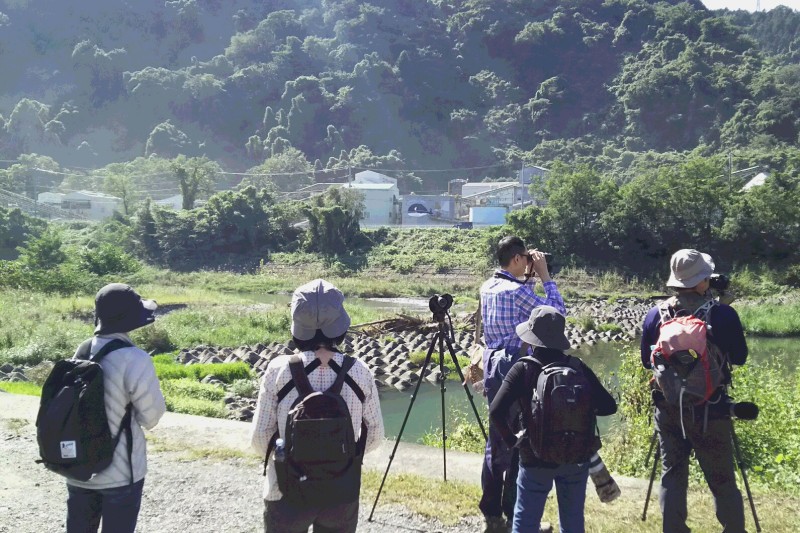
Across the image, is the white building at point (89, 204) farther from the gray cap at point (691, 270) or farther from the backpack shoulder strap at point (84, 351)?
the gray cap at point (691, 270)

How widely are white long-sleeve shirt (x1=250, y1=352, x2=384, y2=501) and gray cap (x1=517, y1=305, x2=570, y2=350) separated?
0.75 m

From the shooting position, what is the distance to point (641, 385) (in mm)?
8781

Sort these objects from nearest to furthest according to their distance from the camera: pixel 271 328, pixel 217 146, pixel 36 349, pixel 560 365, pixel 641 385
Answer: pixel 560 365 → pixel 641 385 → pixel 36 349 → pixel 271 328 → pixel 217 146

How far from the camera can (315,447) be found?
2.56m

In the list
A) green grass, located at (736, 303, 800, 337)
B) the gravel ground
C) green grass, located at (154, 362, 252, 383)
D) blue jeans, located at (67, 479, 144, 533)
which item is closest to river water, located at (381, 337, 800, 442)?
green grass, located at (736, 303, 800, 337)

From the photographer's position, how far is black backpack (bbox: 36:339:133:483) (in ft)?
9.30

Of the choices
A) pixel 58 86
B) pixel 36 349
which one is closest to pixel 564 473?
pixel 36 349

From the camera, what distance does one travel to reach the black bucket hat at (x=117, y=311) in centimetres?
304

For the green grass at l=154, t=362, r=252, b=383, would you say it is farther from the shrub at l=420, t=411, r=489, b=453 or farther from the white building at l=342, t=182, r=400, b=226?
the white building at l=342, t=182, r=400, b=226

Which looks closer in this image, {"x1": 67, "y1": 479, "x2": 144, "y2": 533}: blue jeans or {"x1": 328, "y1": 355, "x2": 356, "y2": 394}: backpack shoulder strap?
{"x1": 328, "y1": 355, "x2": 356, "y2": 394}: backpack shoulder strap

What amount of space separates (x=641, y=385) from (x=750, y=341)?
14977 millimetres

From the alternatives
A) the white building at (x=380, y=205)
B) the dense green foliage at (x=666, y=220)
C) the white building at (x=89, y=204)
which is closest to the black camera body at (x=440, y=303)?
the dense green foliage at (x=666, y=220)

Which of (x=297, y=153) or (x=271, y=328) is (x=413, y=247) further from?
(x=297, y=153)

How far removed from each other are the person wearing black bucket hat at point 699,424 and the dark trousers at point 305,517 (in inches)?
64.8
